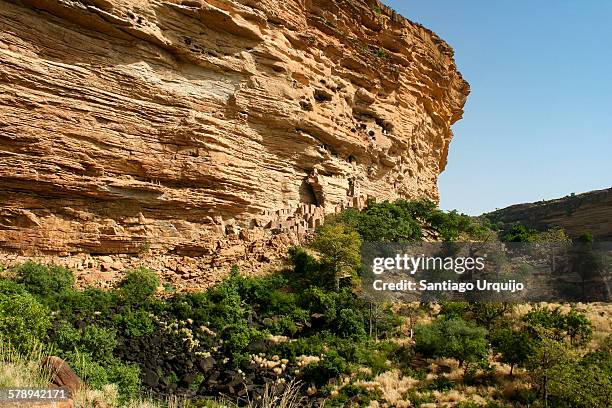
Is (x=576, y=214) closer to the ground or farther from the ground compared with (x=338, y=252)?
farther from the ground

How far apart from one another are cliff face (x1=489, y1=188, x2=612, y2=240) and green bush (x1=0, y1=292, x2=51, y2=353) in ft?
171

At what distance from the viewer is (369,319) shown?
15047 mm

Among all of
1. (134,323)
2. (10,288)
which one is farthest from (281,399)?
(10,288)

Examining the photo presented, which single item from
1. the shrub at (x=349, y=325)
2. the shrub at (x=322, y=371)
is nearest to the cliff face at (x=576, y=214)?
the shrub at (x=349, y=325)

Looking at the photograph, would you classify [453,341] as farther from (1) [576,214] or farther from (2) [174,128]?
(1) [576,214]

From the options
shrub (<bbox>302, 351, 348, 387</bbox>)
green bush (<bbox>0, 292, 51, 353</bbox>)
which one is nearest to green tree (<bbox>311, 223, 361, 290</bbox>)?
shrub (<bbox>302, 351, 348, 387</bbox>)

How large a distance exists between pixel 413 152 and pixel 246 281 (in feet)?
61.6

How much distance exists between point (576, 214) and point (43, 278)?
189ft

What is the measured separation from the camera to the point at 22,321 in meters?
9.45

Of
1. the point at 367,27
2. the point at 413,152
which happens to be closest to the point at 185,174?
the point at 367,27

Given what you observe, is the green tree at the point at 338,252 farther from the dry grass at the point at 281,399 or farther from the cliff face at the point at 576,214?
Result: the cliff face at the point at 576,214

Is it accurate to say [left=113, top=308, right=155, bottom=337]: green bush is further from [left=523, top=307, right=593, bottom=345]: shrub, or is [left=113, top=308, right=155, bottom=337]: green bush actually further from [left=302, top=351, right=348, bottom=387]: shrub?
[left=523, top=307, right=593, bottom=345]: shrub

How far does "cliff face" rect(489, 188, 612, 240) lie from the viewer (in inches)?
1946

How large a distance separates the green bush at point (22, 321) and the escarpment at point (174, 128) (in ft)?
12.3
